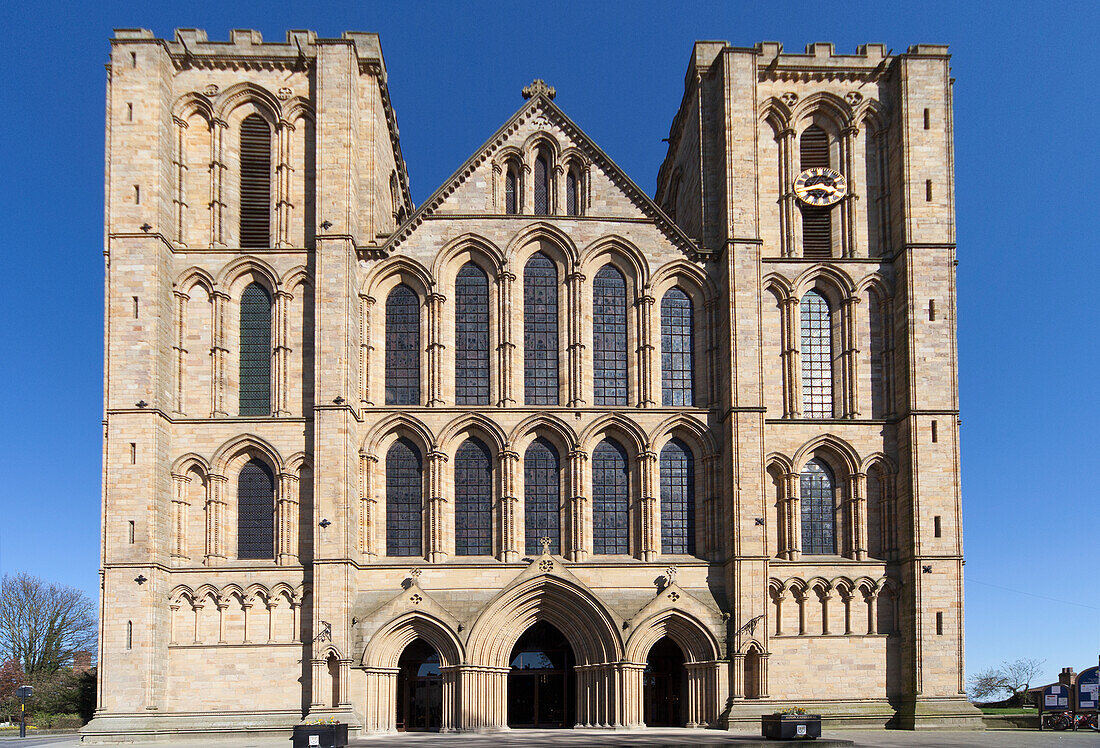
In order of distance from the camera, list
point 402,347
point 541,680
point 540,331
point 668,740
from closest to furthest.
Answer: point 668,740, point 541,680, point 402,347, point 540,331

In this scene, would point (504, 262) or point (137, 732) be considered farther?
point (504, 262)

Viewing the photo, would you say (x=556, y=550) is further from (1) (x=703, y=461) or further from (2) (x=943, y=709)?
(2) (x=943, y=709)

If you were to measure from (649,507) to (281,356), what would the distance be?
12.6 meters

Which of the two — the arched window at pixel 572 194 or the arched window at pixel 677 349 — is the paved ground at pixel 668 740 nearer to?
the arched window at pixel 677 349

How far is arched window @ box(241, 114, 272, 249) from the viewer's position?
118ft

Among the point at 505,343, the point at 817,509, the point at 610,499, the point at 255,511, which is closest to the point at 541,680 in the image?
the point at 610,499

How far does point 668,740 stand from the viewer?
28.2 metres

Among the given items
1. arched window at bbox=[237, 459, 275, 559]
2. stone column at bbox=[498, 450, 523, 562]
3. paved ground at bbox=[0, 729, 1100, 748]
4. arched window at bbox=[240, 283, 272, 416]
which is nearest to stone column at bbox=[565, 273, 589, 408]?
stone column at bbox=[498, 450, 523, 562]

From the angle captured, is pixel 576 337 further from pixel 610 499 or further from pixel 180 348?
pixel 180 348

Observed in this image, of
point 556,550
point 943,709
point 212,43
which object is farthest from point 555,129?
point 943,709

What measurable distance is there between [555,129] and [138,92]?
44.9ft

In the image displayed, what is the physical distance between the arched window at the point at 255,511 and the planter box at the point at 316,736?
838cm

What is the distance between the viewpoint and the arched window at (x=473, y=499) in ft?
112

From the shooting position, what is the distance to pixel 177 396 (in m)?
34.0
